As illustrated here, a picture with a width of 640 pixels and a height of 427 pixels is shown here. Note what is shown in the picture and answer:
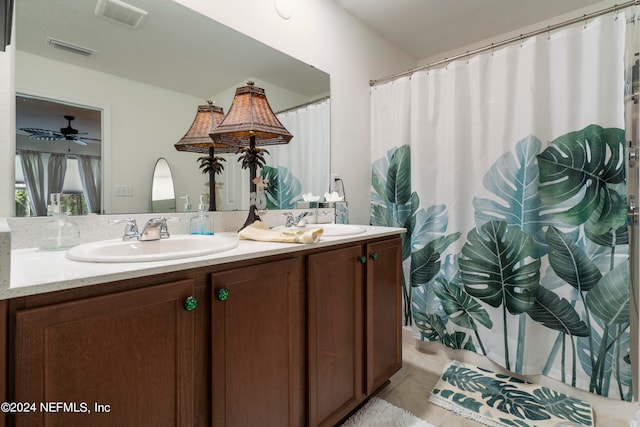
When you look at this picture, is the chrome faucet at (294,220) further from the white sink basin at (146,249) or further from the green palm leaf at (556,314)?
the green palm leaf at (556,314)

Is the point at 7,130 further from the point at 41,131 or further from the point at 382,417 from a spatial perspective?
the point at 382,417

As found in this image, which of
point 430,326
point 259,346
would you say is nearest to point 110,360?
point 259,346

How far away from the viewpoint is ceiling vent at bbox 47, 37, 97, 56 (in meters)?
1.04

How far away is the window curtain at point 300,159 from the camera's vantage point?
175 cm

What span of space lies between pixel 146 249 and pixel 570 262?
6.42 feet

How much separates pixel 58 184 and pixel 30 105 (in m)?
0.27

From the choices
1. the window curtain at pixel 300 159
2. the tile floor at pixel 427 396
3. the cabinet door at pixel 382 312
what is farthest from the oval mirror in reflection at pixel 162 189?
the tile floor at pixel 427 396

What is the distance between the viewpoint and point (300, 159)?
1885mm

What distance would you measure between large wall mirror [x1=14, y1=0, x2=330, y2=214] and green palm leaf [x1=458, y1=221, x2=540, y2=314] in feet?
4.46

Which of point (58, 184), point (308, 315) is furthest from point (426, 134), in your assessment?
point (58, 184)

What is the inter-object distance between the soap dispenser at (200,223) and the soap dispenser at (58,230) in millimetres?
401

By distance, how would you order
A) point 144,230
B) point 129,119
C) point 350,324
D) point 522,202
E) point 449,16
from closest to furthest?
point 144,230
point 129,119
point 350,324
point 522,202
point 449,16

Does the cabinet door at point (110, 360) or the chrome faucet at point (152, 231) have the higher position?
the chrome faucet at point (152, 231)

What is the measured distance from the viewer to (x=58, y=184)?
105 centimetres
